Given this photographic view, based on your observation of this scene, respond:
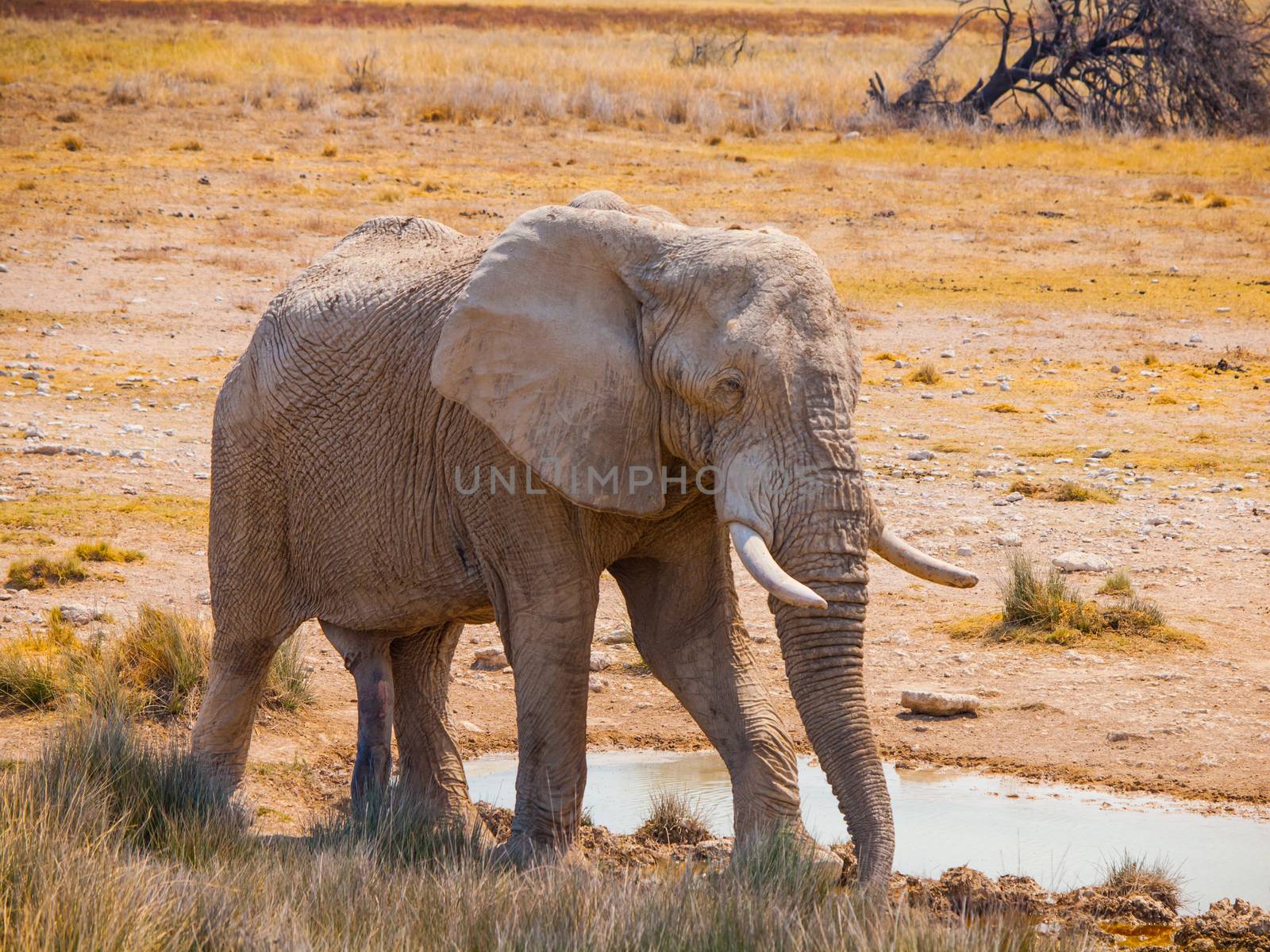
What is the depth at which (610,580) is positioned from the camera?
9492mm

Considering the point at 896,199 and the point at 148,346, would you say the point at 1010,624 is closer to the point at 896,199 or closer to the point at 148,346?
the point at 148,346

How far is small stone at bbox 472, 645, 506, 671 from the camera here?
8.36 m

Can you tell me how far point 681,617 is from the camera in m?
5.44

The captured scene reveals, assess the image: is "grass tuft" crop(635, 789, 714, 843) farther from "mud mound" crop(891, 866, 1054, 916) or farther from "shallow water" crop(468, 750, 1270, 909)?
"mud mound" crop(891, 866, 1054, 916)

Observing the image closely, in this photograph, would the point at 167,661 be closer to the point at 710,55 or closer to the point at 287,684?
the point at 287,684

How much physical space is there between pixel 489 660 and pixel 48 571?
2.58 metres

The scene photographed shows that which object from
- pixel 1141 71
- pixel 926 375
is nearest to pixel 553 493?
pixel 926 375

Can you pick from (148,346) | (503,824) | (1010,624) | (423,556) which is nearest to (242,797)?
(503,824)

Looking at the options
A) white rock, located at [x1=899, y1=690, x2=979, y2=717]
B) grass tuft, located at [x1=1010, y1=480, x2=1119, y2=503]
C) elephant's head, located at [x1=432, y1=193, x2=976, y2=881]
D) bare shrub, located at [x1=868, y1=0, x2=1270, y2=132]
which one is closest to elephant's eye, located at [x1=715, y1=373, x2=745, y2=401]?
elephant's head, located at [x1=432, y1=193, x2=976, y2=881]

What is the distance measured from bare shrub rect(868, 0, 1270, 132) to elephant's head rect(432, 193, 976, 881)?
81.8 ft

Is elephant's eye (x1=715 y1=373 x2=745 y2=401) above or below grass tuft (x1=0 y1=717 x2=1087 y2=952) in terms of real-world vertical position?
above

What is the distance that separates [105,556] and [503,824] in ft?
12.7

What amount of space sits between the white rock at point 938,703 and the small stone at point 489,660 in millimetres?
2057

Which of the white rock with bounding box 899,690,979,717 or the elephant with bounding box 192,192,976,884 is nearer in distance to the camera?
the elephant with bounding box 192,192,976,884
